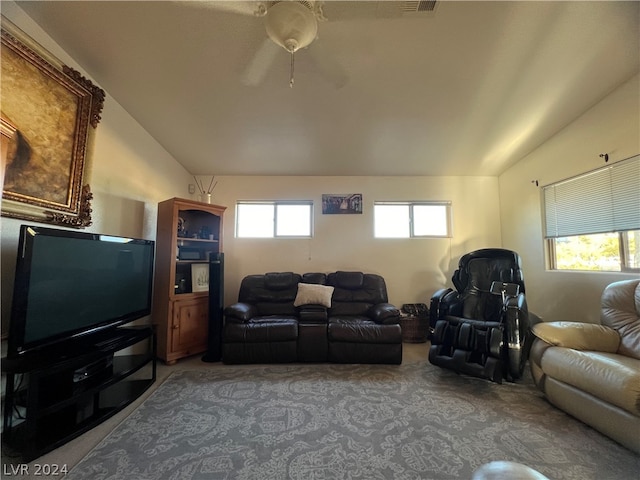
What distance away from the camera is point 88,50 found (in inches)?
69.9

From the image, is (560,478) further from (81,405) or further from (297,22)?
(81,405)

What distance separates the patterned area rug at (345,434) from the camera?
1.30 meters

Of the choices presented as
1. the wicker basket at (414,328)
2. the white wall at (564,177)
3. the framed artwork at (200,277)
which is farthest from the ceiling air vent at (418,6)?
the wicker basket at (414,328)

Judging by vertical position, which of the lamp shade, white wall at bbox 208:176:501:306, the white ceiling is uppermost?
the white ceiling

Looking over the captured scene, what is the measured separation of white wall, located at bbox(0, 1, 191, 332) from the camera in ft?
4.88

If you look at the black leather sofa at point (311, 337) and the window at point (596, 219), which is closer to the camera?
the window at point (596, 219)

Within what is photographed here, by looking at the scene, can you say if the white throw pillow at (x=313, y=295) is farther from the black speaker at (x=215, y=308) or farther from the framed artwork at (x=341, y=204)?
the framed artwork at (x=341, y=204)

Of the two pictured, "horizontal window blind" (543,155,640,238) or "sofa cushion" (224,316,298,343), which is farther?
"sofa cushion" (224,316,298,343)

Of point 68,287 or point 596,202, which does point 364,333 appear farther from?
point 596,202

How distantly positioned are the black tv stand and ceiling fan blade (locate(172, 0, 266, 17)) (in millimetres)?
2285

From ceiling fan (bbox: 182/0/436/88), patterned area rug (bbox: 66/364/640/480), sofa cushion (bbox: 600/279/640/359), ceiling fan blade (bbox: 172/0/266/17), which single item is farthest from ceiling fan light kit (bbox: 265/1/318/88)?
sofa cushion (bbox: 600/279/640/359)

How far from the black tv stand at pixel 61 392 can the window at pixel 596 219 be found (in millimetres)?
4355

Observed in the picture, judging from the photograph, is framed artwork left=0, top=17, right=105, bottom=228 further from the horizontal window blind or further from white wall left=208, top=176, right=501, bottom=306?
the horizontal window blind

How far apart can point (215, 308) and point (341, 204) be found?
2.37 meters
